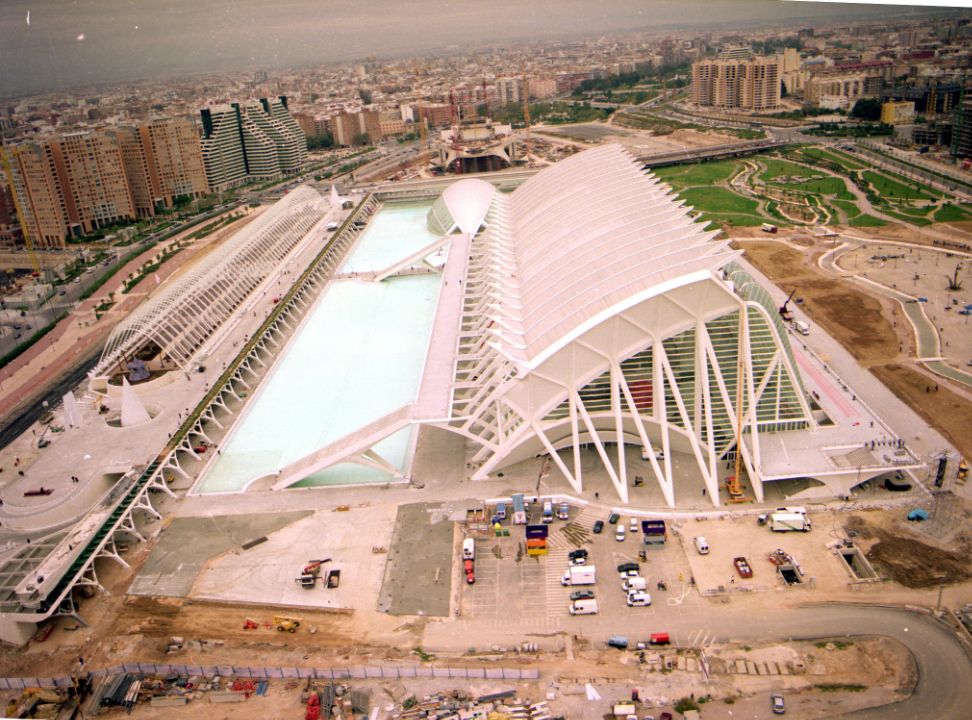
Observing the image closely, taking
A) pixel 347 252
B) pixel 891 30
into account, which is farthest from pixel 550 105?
pixel 347 252

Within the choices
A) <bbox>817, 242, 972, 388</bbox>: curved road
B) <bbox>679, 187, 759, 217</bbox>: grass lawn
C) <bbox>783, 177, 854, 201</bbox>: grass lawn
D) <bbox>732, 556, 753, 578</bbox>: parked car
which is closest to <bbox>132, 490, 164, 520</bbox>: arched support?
<bbox>732, 556, 753, 578</bbox>: parked car

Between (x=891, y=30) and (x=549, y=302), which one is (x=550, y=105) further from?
(x=549, y=302)

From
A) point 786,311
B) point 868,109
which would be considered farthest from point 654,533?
point 868,109

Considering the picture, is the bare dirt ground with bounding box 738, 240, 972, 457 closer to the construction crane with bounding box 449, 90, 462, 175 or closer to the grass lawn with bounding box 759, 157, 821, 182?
the grass lawn with bounding box 759, 157, 821, 182

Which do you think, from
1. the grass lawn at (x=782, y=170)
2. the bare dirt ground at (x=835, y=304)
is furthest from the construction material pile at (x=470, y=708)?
the grass lawn at (x=782, y=170)

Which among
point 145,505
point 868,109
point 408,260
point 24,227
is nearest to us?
point 145,505

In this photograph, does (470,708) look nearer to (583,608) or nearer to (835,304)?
(583,608)

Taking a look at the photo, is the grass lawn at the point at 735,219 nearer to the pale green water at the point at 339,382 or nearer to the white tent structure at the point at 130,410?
the pale green water at the point at 339,382
